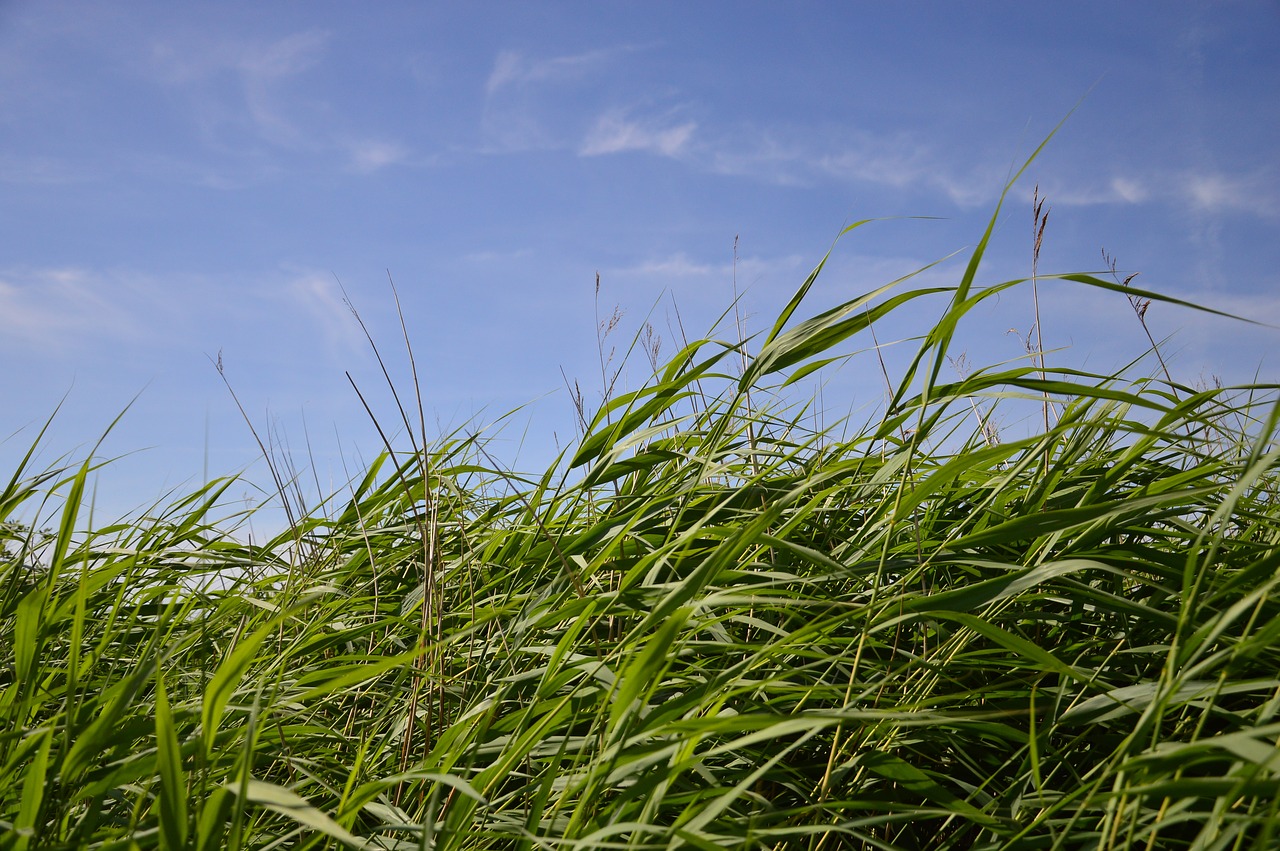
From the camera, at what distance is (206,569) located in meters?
1.95

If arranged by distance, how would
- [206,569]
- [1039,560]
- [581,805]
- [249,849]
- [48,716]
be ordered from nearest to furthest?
1. [581,805]
2. [249,849]
3. [1039,560]
4. [48,716]
5. [206,569]

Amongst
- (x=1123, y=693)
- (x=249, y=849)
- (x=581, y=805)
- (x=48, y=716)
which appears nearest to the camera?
(x=581, y=805)

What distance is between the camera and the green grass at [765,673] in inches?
34.6

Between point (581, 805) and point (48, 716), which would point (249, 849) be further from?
point (48, 716)

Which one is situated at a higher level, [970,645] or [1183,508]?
[1183,508]

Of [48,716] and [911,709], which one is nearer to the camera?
[911,709]

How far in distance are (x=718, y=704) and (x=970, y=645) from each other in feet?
1.82

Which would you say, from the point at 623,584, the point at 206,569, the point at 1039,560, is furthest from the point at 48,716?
the point at 1039,560

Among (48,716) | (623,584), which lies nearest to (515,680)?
(623,584)

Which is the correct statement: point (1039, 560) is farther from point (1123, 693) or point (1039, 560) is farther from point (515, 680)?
point (515, 680)

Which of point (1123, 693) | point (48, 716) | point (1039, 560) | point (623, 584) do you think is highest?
point (1039, 560)

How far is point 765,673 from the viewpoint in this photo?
1.26 m

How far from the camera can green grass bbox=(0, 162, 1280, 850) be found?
879 mm

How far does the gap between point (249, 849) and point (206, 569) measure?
3.19 feet
